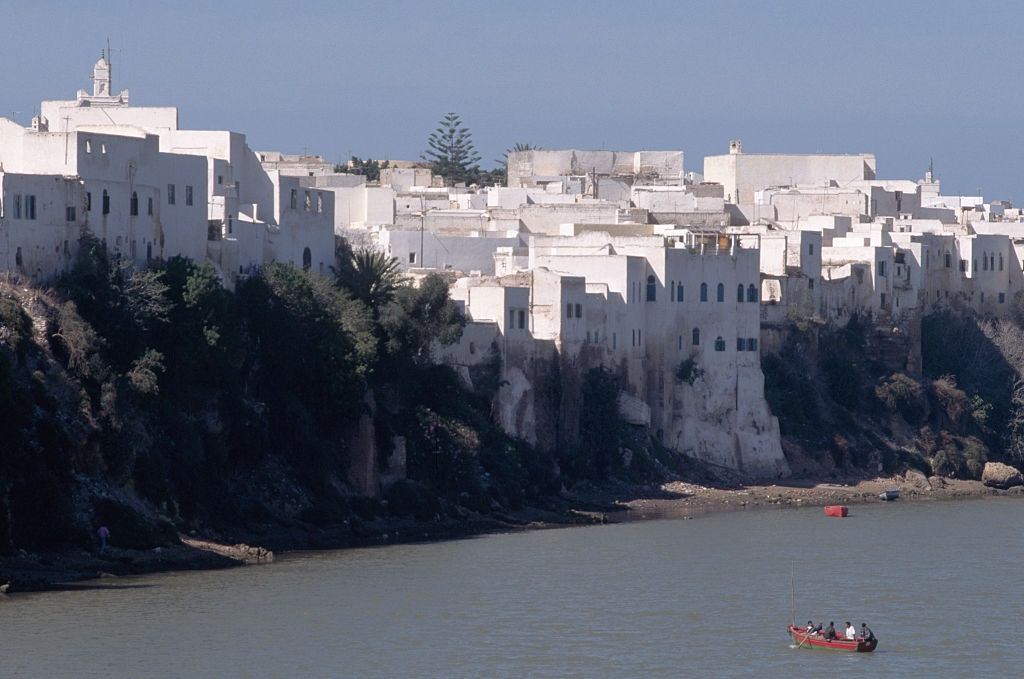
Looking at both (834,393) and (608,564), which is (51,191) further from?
(834,393)

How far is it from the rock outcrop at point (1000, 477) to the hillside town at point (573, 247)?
15.9 ft

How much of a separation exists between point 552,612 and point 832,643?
503 centimetres

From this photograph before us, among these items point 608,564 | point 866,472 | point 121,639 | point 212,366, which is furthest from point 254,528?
point 866,472

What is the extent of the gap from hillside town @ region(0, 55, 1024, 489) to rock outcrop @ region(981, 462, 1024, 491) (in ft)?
15.9

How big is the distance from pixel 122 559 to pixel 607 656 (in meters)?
9.84

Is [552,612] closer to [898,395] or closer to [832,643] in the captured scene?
[832,643]

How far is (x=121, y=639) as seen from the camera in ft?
137

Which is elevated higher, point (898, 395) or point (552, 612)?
point (898, 395)

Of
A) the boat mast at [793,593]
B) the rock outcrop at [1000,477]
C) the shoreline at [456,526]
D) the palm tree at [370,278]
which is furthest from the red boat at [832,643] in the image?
the rock outcrop at [1000,477]

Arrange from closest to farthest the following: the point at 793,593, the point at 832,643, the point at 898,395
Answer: the point at 832,643
the point at 793,593
the point at 898,395

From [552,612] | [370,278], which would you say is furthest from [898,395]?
[552,612]

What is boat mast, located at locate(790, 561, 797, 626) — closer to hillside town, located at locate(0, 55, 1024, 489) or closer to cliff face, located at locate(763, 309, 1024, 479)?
hillside town, located at locate(0, 55, 1024, 489)

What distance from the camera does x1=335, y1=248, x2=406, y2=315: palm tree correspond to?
6019 cm

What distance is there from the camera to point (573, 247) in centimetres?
6762
